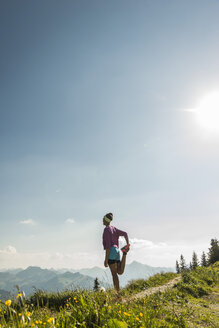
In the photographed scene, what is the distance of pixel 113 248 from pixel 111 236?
41cm

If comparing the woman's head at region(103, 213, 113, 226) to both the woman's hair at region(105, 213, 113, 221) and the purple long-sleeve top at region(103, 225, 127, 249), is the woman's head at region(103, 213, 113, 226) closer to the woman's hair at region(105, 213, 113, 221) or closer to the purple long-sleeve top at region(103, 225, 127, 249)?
the woman's hair at region(105, 213, 113, 221)

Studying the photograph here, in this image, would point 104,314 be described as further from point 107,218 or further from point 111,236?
point 107,218

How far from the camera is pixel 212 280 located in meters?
12.9

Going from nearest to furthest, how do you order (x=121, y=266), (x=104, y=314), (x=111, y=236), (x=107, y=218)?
(x=104, y=314) → (x=121, y=266) → (x=111, y=236) → (x=107, y=218)

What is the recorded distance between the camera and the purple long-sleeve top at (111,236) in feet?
23.5

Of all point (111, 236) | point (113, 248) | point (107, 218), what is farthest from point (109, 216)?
point (113, 248)

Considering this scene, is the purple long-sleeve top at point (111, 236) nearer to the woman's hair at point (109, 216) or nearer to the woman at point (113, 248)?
the woman at point (113, 248)

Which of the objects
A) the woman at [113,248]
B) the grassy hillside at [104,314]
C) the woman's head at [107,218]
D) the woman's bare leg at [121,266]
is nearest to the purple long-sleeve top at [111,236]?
Answer: the woman at [113,248]

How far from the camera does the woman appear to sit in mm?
6938

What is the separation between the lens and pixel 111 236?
23.6 ft

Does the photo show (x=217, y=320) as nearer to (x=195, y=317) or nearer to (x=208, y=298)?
(x=195, y=317)

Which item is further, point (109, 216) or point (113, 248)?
point (109, 216)

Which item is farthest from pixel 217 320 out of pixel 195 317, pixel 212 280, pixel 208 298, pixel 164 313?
pixel 212 280

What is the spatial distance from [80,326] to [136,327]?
987 mm
